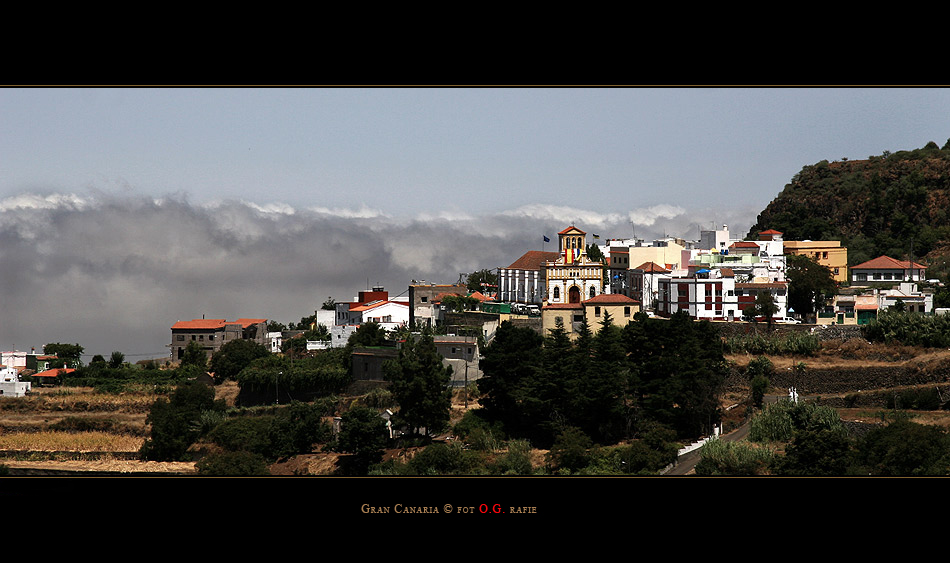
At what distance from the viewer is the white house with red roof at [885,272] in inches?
588

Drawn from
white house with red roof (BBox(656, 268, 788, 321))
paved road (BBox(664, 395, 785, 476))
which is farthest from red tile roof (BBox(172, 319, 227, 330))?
paved road (BBox(664, 395, 785, 476))

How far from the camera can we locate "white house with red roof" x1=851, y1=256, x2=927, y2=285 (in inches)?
588

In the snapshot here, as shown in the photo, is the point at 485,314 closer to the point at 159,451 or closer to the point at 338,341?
the point at 338,341

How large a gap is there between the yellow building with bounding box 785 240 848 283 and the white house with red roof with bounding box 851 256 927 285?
14.7 inches

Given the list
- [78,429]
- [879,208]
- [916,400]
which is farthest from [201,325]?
[879,208]

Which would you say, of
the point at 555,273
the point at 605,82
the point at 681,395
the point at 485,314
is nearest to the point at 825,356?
the point at 681,395

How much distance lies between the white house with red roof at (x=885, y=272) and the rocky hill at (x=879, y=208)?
0.39 meters

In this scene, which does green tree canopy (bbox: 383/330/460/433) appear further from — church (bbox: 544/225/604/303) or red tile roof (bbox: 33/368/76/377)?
red tile roof (bbox: 33/368/76/377)

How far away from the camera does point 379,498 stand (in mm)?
3160

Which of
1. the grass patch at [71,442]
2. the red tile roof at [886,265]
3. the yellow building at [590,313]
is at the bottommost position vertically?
the grass patch at [71,442]

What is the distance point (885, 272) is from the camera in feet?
49.6

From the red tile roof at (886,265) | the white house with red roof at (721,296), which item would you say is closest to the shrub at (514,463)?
the white house with red roof at (721,296)

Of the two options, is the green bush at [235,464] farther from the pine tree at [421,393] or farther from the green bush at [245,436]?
the pine tree at [421,393]

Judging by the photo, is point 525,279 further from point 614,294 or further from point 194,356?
point 194,356
